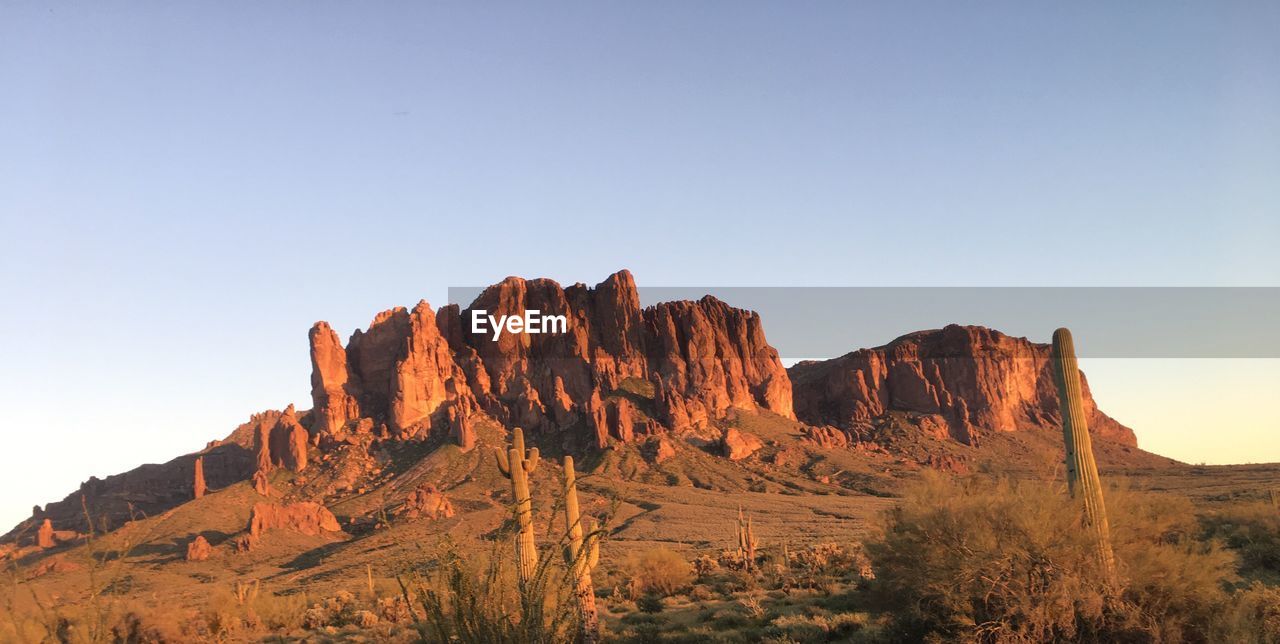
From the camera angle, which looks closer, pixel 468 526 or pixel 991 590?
pixel 991 590

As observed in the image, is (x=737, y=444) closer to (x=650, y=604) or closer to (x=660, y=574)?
(x=660, y=574)

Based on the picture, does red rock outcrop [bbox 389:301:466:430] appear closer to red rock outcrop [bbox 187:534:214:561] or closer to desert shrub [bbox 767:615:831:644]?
red rock outcrop [bbox 187:534:214:561]

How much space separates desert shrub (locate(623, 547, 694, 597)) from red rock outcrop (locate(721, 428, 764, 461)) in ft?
209

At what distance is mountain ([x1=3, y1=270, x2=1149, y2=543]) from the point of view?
89875 mm

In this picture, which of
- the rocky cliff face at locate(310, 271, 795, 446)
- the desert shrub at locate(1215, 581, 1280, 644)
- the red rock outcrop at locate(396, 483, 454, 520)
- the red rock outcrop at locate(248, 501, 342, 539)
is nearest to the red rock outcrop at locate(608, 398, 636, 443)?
the rocky cliff face at locate(310, 271, 795, 446)

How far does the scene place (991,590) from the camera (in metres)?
14.9

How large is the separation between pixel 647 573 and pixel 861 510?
42045mm

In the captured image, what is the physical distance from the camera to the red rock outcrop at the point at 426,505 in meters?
68.6

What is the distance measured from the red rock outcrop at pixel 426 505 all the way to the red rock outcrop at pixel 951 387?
197 ft

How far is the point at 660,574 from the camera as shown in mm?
28219

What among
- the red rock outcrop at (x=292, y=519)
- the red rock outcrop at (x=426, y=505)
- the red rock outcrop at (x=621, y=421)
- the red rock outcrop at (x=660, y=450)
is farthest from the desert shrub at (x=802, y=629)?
the red rock outcrop at (x=621, y=421)

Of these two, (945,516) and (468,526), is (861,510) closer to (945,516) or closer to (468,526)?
(468,526)

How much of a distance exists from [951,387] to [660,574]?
100358 mm

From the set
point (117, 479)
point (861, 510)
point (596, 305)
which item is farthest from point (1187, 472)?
point (117, 479)
